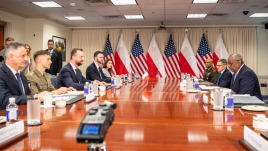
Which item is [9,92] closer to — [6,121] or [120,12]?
[6,121]

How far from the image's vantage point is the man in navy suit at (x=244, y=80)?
3344 mm

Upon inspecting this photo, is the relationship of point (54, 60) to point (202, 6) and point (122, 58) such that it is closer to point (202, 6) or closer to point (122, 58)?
point (122, 58)

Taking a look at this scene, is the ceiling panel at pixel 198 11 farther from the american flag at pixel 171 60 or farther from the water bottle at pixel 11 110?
the water bottle at pixel 11 110

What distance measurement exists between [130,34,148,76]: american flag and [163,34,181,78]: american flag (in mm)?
867

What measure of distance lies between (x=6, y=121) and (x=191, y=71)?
8.70m

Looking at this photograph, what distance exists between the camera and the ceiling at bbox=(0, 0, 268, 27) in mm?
6445

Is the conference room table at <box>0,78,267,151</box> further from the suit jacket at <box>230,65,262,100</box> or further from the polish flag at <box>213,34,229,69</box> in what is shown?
the polish flag at <box>213,34,229,69</box>

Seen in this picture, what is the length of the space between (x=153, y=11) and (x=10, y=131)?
6.69m


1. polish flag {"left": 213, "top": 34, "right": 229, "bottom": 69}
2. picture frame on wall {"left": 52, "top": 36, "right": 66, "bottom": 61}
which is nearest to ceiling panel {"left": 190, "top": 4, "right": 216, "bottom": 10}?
polish flag {"left": 213, "top": 34, "right": 229, "bottom": 69}

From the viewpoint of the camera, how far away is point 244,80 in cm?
340

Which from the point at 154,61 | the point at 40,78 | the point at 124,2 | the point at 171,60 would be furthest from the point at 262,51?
the point at 40,78

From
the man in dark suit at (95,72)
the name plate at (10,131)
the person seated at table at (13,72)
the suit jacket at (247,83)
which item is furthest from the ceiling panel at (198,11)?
the name plate at (10,131)

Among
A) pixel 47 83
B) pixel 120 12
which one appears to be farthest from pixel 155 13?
pixel 47 83

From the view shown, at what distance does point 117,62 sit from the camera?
1005 cm
